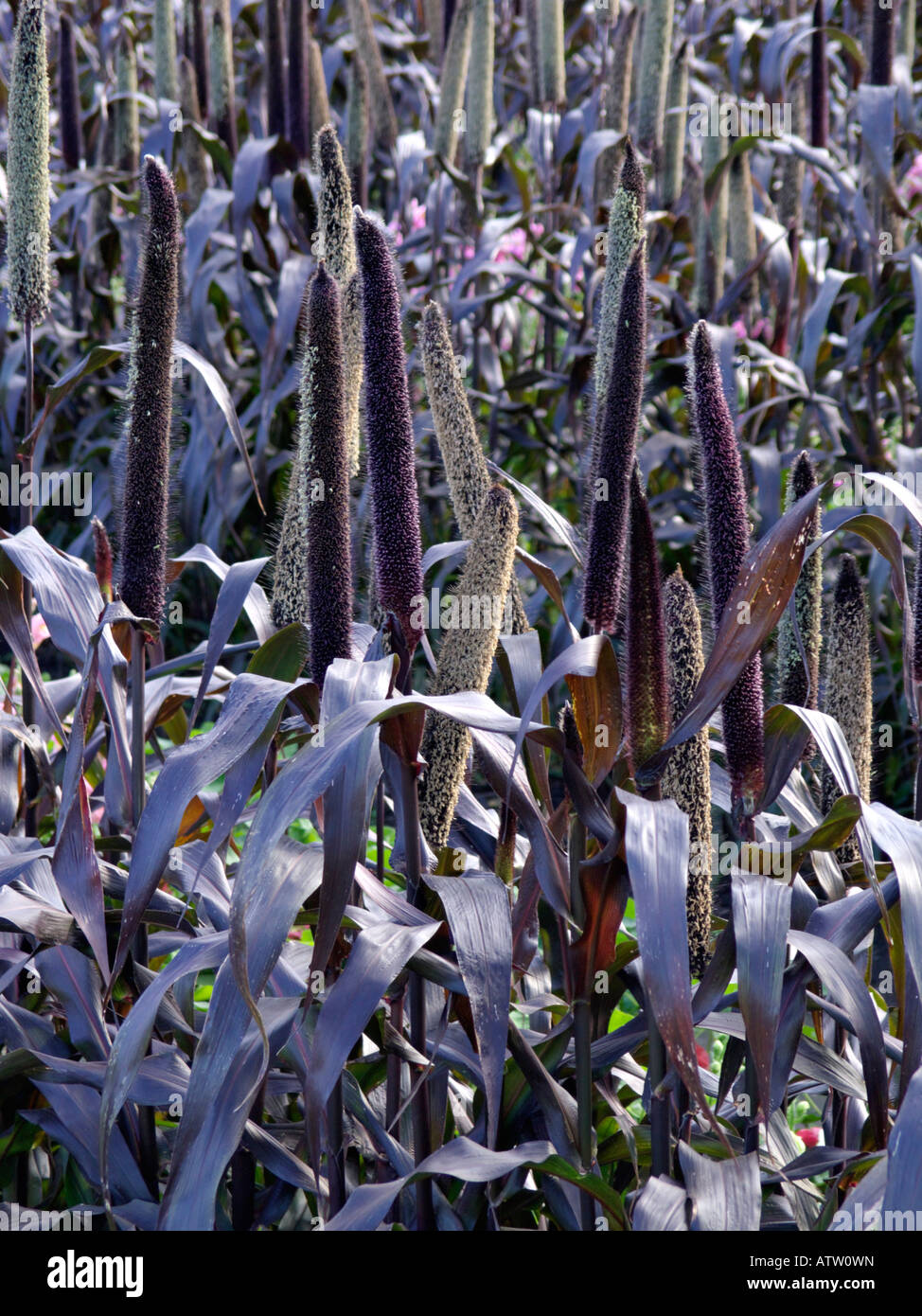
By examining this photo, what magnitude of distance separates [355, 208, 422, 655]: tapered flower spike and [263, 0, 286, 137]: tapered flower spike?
290 cm

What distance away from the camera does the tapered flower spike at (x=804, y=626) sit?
146 cm

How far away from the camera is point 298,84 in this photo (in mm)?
3834

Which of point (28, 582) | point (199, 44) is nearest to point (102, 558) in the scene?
point (28, 582)

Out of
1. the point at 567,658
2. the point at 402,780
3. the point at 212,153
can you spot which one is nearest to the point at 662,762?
the point at 567,658

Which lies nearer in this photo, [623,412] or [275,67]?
[623,412]

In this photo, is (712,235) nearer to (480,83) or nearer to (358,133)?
(480,83)

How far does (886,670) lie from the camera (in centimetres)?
414

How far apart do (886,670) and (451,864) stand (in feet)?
10.0

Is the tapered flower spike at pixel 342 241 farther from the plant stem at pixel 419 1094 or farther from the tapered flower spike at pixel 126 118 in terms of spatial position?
the tapered flower spike at pixel 126 118

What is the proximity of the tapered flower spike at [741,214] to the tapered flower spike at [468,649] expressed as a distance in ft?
9.27

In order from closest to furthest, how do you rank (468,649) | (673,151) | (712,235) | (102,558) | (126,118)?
(468,649) → (102,558) → (712,235) → (673,151) → (126,118)

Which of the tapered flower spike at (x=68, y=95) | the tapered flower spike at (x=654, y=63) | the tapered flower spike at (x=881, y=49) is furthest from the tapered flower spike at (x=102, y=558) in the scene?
the tapered flower spike at (x=881, y=49)

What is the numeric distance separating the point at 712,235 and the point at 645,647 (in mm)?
2858
